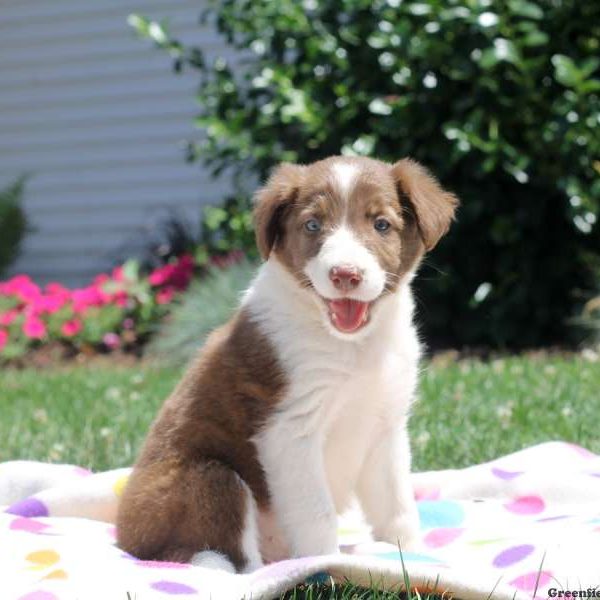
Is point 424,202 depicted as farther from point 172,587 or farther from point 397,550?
point 172,587

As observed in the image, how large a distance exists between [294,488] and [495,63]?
5.13 metres

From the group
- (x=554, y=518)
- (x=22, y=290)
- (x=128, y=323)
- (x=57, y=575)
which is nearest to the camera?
(x=57, y=575)

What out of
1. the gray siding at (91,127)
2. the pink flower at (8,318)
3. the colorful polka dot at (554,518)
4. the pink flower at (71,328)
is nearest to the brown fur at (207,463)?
the colorful polka dot at (554,518)

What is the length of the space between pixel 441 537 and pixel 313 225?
4.32 ft

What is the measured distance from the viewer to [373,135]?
26.2 feet

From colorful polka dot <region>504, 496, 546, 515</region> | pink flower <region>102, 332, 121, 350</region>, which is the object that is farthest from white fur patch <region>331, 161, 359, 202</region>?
pink flower <region>102, 332, 121, 350</region>

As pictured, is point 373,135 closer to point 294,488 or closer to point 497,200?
point 497,200

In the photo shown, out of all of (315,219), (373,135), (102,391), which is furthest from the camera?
(373,135)

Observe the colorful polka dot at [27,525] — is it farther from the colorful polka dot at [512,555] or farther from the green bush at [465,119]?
the green bush at [465,119]

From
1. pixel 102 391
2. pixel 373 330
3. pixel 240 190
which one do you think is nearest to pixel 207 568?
pixel 373 330

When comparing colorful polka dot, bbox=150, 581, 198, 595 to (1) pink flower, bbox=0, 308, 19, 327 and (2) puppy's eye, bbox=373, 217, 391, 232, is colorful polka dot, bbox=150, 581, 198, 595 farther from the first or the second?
(1) pink flower, bbox=0, 308, 19, 327

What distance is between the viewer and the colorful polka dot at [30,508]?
4000 mm

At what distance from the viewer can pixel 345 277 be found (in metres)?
3.05

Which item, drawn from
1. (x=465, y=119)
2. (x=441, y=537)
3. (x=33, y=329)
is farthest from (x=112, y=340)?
(x=441, y=537)
